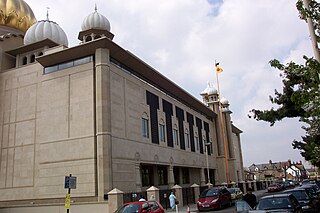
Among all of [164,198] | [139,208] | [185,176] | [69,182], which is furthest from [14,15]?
[139,208]

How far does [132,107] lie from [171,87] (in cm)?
1101

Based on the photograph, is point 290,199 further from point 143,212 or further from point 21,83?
point 21,83

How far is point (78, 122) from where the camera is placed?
27.3m

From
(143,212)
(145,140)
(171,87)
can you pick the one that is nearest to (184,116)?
(171,87)

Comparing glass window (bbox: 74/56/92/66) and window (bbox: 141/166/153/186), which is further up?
glass window (bbox: 74/56/92/66)

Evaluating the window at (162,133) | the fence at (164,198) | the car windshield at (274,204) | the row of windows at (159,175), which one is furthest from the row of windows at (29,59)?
the car windshield at (274,204)

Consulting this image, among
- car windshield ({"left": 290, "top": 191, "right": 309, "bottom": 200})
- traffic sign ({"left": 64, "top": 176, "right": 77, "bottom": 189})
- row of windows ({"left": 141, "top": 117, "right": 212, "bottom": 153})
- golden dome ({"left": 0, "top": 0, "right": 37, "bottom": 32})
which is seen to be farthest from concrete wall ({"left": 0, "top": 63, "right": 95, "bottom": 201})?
car windshield ({"left": 290, "top": 191, "right": 309, "bottom": 200})

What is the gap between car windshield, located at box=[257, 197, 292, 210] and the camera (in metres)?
12.6

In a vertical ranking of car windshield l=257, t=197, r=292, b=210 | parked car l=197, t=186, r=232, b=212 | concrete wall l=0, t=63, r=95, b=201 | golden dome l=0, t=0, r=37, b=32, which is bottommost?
parked car l=197, t=186, r=232, b=212

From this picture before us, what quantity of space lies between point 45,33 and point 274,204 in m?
28.5

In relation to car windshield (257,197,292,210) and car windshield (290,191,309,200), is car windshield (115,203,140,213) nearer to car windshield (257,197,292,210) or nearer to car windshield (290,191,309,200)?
car windshield (257,197,292,210)

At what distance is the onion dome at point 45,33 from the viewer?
33000 millimetres

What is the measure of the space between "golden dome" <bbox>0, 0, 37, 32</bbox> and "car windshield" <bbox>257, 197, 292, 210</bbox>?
114ft

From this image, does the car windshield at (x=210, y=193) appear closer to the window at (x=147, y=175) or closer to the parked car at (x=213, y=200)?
the parked car at (x=213, y=200)
